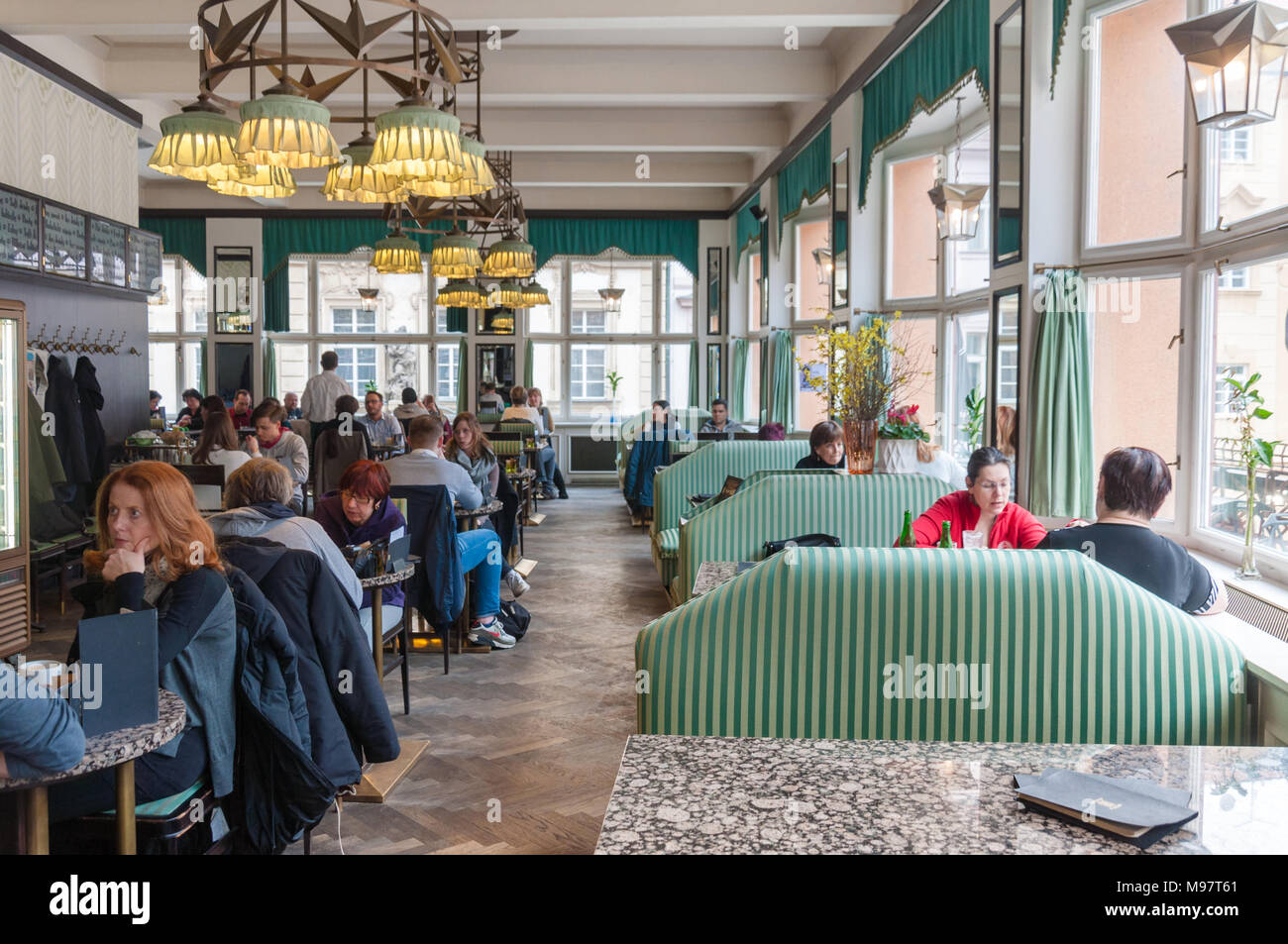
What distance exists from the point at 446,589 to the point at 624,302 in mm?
10311

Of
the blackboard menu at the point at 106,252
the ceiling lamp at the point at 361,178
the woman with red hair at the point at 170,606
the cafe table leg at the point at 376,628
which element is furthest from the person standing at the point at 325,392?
the woman with red hair at the point at 170,606

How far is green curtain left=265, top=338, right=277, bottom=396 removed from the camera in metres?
14.4

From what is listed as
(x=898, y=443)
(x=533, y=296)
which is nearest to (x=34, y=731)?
(x=898, y=443)

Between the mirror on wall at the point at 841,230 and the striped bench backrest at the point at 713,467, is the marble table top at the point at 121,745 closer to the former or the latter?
the striped bench backrest at the point at 713,467

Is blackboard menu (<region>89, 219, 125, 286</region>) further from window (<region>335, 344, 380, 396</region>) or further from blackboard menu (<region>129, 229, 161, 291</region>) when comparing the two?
window (<region>335, 344, 380, 396</region>)

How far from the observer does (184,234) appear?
14.1 metres

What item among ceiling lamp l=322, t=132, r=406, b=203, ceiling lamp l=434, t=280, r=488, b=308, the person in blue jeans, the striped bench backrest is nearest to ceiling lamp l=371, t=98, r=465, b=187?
ceiling lamp l=322, t=132, r=406, b=203

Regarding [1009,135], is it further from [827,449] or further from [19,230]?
[19,230]

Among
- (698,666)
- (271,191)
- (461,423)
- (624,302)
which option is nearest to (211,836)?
(698,666)

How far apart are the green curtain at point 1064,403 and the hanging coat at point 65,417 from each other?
20.0 ft

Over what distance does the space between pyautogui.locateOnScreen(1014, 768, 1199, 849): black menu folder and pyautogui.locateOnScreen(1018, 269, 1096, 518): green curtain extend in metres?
3.40

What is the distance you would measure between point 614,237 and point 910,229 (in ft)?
22.9
